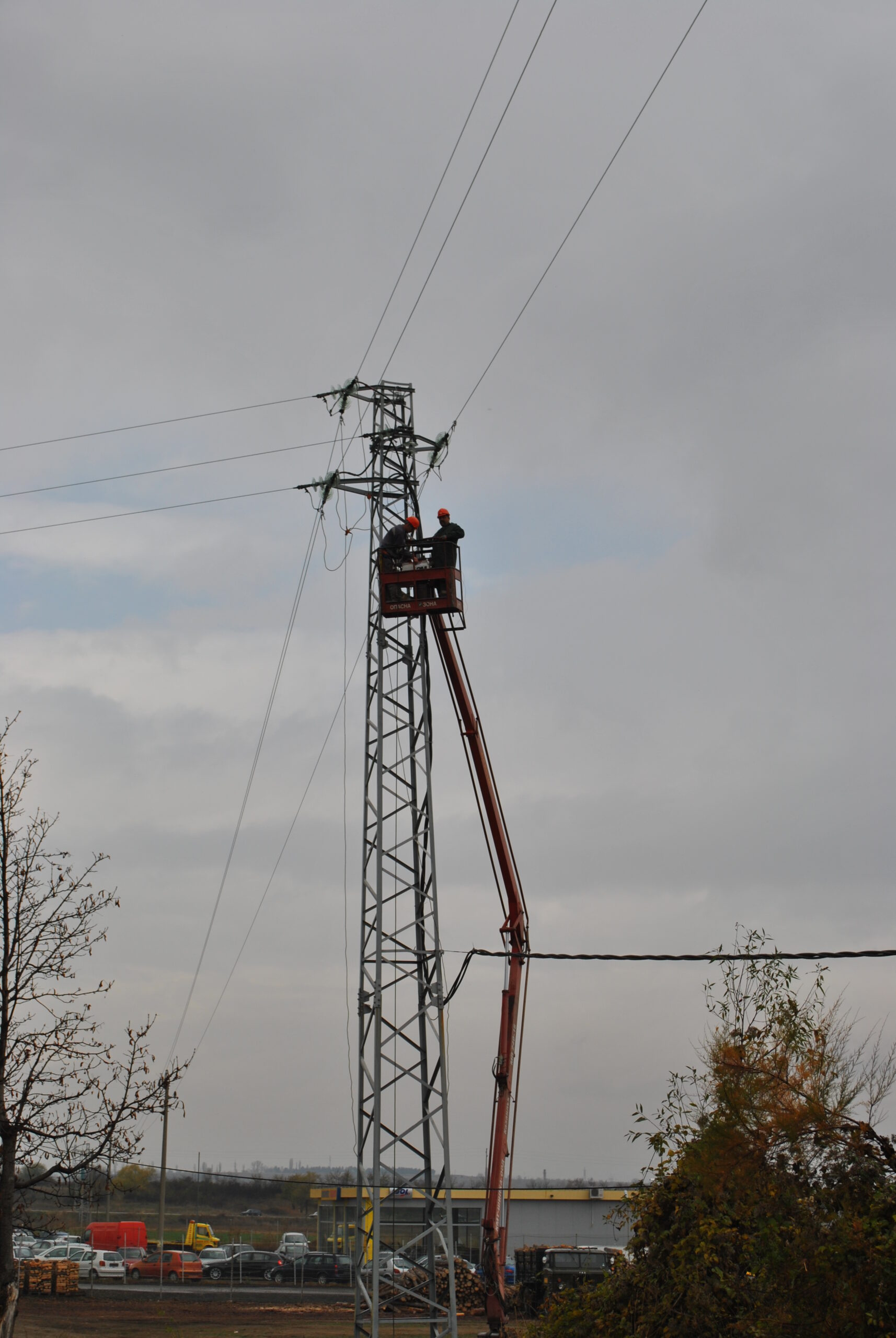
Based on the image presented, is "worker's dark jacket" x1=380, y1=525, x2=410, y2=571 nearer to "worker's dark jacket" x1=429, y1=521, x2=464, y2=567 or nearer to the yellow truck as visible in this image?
"worker's dark jacket" x1=429, y1=521, x2=464, y2=567

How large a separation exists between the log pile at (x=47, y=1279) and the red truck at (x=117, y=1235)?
37.5ft

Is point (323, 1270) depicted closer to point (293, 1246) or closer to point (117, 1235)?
point (293, 1246)

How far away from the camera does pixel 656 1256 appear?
13.7 metres

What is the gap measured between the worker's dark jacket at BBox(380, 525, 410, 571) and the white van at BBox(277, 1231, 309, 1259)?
3383 cm

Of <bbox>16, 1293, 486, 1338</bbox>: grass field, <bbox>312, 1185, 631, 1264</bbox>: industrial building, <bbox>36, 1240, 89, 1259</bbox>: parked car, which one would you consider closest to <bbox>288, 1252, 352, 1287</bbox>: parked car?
<bbox>312, 1185, 631, 1264</bbox>: industrial building

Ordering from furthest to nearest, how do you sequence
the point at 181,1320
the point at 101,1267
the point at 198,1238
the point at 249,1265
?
1. the point at 198,1238
2. the point at 249,1265
3. the point at 101,1267
4. the point at 181,1320

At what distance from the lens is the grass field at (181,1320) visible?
1128 inches

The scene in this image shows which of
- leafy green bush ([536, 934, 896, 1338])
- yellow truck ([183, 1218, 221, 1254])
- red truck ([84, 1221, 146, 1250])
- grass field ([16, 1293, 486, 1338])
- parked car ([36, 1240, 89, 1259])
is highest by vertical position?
leafy green bush ([536, 934, 896, 1338])

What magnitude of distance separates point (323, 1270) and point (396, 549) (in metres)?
34.7

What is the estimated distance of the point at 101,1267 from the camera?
148ft

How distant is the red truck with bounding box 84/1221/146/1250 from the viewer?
51.4 metres


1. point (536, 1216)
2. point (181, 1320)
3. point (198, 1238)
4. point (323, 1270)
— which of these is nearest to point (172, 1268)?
point (323, 1270)

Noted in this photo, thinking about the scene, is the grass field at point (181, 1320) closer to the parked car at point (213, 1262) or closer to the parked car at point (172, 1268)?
the parked car at point (172, 1268)

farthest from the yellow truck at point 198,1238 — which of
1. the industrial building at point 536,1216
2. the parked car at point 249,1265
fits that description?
the parked car at point 249,1265
